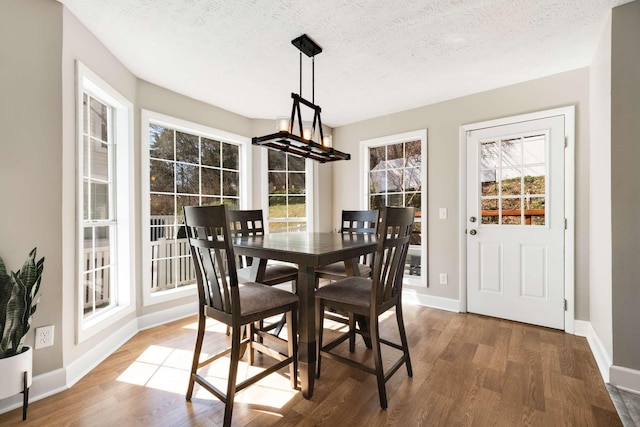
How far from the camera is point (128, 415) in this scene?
1605mm

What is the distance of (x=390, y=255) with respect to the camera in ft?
5.69

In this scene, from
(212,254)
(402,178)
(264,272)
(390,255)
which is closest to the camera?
(212,254)

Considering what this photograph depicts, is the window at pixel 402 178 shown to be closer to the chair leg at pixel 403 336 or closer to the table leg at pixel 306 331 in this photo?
the chair leg at pixel 403 336

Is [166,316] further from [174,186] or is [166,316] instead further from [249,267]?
[174,186]

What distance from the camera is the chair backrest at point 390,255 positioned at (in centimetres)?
163

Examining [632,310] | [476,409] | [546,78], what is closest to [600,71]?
[546,78]

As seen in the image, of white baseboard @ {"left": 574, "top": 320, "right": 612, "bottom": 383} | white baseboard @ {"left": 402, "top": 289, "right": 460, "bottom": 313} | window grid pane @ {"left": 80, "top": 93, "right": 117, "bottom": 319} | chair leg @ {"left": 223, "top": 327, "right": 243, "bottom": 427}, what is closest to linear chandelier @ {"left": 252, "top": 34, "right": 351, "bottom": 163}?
chair leg @ {"left": 223, "top": 327, "right": 243, "bottom": 427}

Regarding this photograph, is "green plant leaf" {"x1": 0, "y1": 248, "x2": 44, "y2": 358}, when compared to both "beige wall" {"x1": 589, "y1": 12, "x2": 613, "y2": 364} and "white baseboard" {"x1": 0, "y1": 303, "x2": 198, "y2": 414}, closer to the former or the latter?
"white baseboard" {"x1": 0, "y1": 303, "x2": 198, "y2": 414}

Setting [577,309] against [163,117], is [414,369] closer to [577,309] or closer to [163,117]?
[577,309]

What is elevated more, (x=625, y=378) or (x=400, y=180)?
(x=400, y=180)

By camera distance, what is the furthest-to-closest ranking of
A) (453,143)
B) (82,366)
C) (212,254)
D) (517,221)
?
(453,143), (517,221), (82,366), (212,254)

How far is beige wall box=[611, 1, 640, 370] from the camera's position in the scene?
1.82 m

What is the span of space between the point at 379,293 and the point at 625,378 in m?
1.67

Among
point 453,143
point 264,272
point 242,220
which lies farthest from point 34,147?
point 453,143
